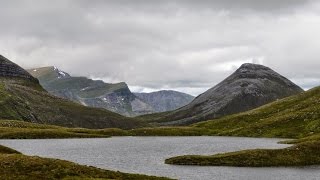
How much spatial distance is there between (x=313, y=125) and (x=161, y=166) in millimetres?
107046

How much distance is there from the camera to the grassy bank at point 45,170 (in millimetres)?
52969

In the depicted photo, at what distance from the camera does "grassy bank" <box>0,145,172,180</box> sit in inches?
2085

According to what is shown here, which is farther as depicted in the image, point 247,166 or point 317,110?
point 317,110

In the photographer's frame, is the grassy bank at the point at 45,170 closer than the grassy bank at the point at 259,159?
Yes

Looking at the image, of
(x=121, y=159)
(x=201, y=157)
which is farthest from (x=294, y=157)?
(x=121, y=159)

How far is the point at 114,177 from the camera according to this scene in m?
59.7

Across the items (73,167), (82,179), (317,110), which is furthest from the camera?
(317,110)

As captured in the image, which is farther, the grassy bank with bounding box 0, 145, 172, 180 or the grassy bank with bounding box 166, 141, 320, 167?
the grassy bank with bounding box 166, 141, 320, 167

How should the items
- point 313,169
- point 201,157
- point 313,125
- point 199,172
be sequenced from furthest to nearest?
point 313,125
point 201,157
point 313,169
point 199,172

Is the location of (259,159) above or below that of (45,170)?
above

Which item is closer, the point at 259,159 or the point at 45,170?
the point at 45,170

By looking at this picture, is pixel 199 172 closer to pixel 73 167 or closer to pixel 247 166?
pixel 247 166

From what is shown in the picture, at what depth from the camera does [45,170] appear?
5531 centimetres

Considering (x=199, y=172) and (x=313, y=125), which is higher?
(x=313, y=125)
